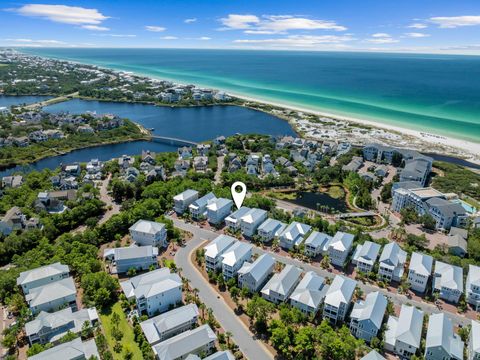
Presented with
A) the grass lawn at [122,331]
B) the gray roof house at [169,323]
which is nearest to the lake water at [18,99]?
the grass lawn at [122,331]

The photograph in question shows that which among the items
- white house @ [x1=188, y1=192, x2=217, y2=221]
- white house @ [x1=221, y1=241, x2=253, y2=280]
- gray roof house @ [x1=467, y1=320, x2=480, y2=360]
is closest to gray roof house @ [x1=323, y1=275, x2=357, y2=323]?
gray roof house @ [x1=467, y1=320, x2=480, y2=360]

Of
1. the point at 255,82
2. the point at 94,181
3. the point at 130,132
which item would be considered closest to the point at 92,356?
the point at 94,181

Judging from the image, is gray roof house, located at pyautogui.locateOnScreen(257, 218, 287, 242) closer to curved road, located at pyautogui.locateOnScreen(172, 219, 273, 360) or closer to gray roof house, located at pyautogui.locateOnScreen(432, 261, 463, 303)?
curved road, located at pyautogui.locateOnScreen(172, 219, 273, 360)

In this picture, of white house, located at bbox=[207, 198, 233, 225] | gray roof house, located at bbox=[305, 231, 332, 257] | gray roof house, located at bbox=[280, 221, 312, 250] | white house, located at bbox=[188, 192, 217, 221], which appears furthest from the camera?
white house, located at bbox=[188, 192, 217, 221]

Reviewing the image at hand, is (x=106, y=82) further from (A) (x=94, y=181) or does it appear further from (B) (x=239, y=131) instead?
(A) (x=94, y=181)

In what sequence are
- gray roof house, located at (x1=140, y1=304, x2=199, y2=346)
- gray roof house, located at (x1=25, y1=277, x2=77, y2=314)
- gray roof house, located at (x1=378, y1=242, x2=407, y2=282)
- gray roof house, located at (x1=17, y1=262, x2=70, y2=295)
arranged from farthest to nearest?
gray roof house, located at (x1=378, y1=242, x2=407, y2=282), gray roof house, located at (x1=17, y1=262, x2=70, y2=295), gray roof house, located at (x1=25, y1=277, x2=77, y2=314), gray roof house, located at (x1=140, y1=304, x2=199, y2=346)

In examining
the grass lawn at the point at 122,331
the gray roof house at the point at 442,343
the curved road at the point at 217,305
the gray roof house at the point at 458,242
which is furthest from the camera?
the gray roof house at the point at 458,242

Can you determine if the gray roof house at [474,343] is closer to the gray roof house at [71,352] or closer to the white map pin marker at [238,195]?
the gray roof house at [71,352]
